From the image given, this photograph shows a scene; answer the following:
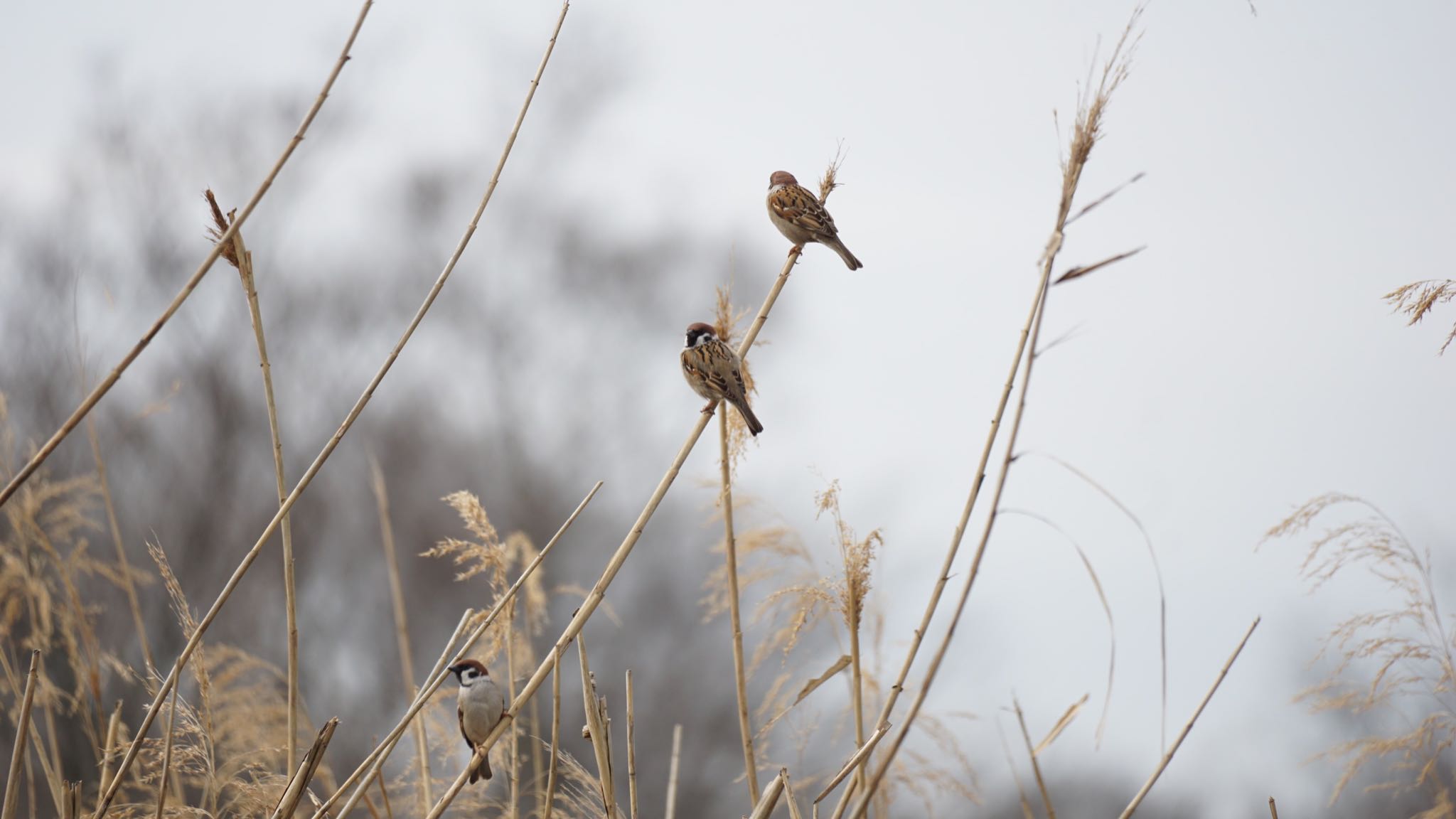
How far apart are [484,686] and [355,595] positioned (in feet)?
42.9

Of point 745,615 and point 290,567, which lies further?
point 745,615

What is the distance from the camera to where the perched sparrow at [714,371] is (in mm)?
2939

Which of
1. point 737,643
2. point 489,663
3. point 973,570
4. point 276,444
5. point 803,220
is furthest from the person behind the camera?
point 803,220

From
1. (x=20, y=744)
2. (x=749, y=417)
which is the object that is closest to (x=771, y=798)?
(x=20, y=744)

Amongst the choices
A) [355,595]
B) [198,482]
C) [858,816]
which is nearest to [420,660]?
[355,595]

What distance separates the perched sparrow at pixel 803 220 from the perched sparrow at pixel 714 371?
21.9 inches

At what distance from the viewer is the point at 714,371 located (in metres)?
3.13

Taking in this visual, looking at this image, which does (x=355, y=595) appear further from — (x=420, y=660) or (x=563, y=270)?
(x=563, y=270)

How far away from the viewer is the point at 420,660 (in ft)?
48.5

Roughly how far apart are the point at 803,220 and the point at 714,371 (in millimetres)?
826

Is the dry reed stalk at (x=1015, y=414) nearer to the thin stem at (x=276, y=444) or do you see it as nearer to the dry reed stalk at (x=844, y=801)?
the dry reed stalk at (x=844, y=801)

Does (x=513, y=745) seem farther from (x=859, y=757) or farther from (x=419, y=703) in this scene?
(x=859, y=757)

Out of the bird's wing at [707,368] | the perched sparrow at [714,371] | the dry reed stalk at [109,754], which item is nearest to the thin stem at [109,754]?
the dry reed stalk at [109,754]

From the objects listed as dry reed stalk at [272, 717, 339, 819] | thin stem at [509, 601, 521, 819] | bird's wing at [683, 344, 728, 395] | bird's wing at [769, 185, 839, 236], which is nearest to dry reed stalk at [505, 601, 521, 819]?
thin stem at [509, 601, 521, 819]
